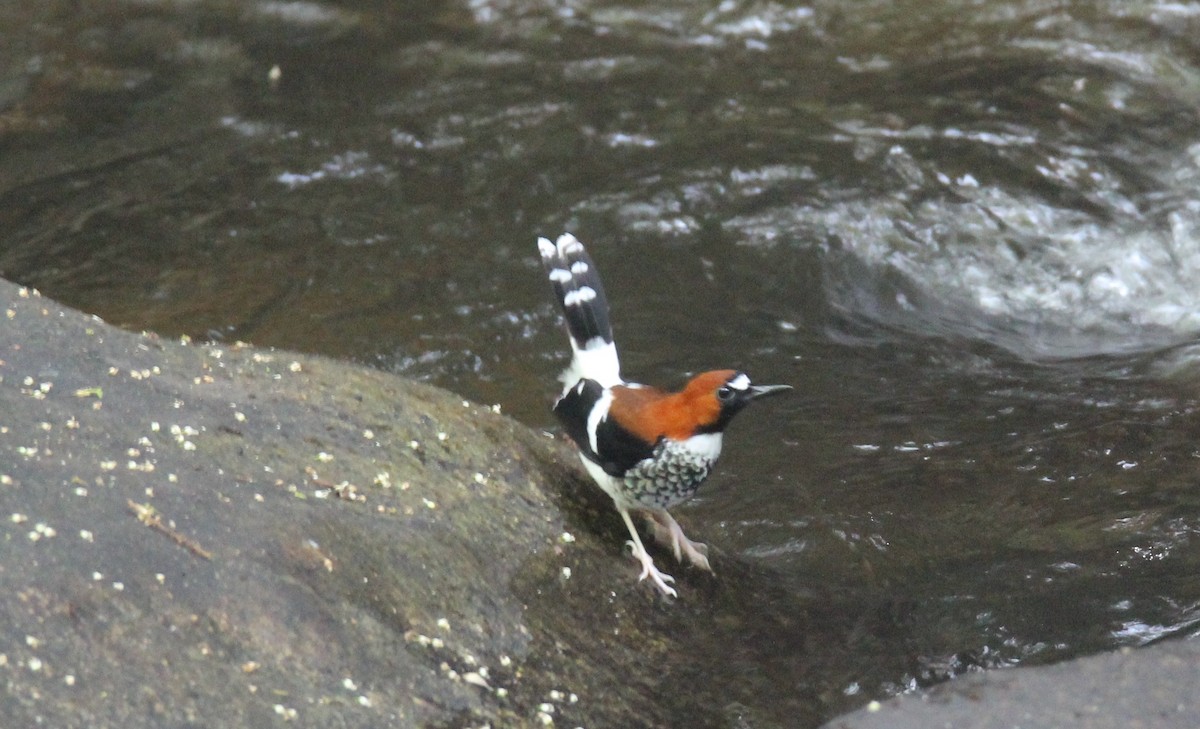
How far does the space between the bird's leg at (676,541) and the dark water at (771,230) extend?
43 centimetres

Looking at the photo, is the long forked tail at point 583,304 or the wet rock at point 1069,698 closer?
the wet rock at point 1069,698

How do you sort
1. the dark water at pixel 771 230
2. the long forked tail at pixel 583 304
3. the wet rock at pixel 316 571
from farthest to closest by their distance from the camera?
the dark water at pixel 771 230 → the long forked tail at pixel 583 304 → the wet rock at pixel 316 571

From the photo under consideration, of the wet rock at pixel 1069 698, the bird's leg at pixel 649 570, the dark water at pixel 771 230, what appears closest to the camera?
the wet rock at pixel 1069 698

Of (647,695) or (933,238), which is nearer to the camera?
(647,695)

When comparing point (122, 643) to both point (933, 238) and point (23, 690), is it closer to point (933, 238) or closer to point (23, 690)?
point (23, 690)

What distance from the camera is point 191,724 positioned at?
8.10 ft

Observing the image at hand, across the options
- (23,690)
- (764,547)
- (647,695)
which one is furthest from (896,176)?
(23,690)

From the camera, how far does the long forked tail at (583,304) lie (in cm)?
428

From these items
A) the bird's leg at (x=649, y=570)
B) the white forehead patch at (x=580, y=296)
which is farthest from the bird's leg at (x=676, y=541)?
the white forehead patch at (x=580, y=296)

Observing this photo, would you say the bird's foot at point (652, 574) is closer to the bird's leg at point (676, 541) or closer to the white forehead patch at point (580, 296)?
the bird's leg at point (676, 541)

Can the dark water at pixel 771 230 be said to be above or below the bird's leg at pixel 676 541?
below

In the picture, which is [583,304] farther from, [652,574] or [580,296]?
[652,574]

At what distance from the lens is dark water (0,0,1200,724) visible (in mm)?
4711

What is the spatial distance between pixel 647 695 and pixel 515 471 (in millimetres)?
845
